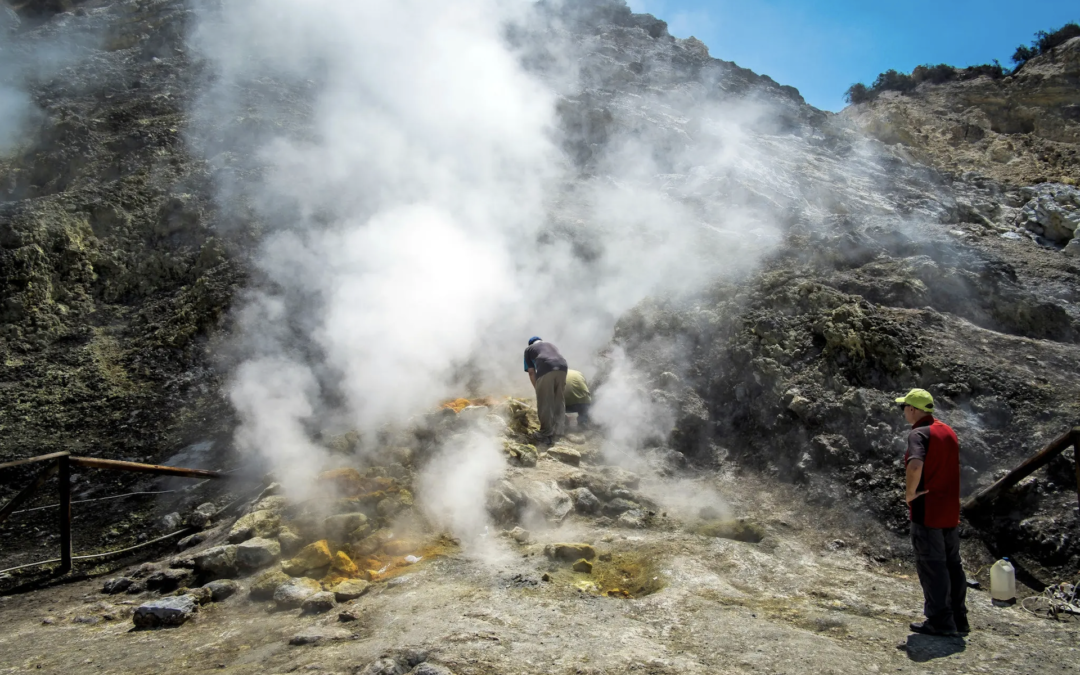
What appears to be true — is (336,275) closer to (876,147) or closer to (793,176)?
(793,176)

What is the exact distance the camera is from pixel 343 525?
415cm

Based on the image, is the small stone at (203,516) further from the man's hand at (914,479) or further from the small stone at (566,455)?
the man's hand at (914,479)

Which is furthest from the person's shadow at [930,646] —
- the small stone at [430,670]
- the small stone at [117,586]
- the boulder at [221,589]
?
the small stone at [117,586]

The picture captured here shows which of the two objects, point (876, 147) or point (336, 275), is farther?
point (876, 147)

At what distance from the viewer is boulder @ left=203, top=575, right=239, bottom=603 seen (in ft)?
12.0

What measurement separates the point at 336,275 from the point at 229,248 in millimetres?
1562

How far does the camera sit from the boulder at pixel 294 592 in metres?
3.48

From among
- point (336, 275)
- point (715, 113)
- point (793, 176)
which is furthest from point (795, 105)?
Answer: point (336, 275)

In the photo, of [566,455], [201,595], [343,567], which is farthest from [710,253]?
[201,595]

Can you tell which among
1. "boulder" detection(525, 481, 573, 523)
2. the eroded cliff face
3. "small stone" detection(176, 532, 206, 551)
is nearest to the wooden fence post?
"small stone" detection(176, 532, 206, 551)

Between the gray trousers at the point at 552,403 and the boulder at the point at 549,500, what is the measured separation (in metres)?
1.09

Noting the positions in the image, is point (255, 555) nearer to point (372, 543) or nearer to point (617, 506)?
point (372, 543)

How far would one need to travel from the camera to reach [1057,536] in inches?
145

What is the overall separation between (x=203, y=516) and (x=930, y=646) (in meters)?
4.61
